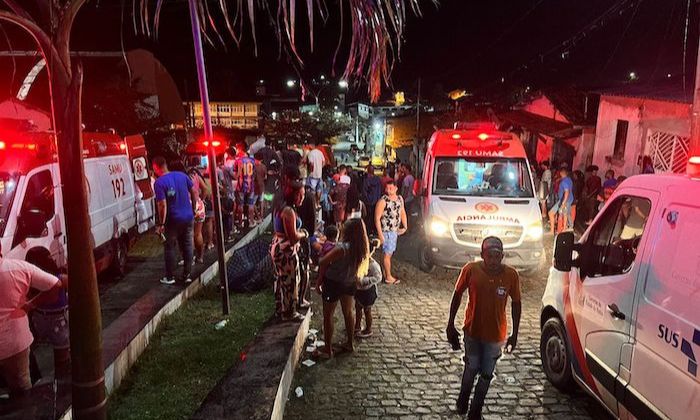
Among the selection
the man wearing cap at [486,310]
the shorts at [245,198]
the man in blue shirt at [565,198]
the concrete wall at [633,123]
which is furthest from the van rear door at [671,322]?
the concrete wall at [633,123]

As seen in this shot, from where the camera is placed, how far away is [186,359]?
528cm

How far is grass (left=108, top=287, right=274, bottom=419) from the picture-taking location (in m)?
4.39

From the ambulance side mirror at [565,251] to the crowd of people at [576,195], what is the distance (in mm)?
6836

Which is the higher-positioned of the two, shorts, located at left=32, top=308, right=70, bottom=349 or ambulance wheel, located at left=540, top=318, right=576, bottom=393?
shorts, located at left=32, top=308, right=70, bottom=349

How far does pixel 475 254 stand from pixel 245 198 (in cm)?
564

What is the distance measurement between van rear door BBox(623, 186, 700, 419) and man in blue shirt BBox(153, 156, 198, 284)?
5882mm

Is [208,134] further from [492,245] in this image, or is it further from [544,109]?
[544,109]

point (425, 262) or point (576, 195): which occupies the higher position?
point (576, 195)

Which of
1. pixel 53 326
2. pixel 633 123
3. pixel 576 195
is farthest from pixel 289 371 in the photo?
pixel 633 123

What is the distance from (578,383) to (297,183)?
3.58 meters

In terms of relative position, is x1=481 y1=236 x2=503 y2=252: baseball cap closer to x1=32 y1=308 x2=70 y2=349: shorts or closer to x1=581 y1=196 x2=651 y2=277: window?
x1=581 y1=196 x2=651 y2=277: window

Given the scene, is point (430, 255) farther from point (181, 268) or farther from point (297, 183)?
point (181, 268)

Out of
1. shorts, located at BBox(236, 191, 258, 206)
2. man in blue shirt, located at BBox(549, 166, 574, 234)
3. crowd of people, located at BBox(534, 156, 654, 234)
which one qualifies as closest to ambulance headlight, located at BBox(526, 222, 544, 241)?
crowd of people, located at BBox(534, 156, 654, 234)

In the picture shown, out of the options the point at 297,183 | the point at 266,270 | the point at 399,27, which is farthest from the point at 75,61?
the point at 266,270
